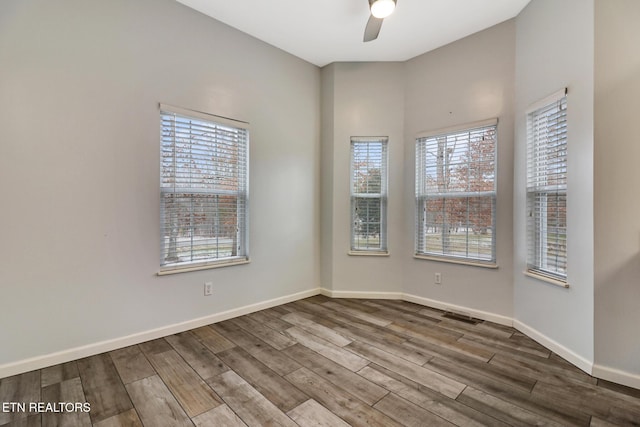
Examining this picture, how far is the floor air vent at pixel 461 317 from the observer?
318 centimetres

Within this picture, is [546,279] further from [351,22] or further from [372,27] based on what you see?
[351,22]

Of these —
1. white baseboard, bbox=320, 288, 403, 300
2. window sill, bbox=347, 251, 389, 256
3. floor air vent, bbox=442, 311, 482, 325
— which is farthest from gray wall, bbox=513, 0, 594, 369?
window sill, bbox=347, 251, 389, 256

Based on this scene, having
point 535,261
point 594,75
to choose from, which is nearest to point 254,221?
point 535,261

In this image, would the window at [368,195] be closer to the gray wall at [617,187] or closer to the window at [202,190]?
the window at [202,190]

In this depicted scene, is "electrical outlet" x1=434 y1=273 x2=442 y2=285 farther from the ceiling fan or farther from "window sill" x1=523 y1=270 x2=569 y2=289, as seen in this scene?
the ceiling fan

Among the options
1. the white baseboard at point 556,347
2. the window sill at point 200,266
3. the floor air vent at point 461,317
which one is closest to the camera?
the white baseboard at point 556,347

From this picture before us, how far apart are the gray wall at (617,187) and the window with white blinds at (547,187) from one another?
347 mm

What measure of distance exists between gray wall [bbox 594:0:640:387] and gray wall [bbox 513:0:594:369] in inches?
2.2

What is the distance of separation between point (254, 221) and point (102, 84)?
184 cm

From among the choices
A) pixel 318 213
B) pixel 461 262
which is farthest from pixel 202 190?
pixel 461 262

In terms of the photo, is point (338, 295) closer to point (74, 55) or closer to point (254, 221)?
point (254, 221)

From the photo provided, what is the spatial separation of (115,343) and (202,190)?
1506mm

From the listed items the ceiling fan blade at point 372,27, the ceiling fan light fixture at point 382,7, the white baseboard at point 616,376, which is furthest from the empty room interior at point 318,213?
the ceiling fan light fixture at point 382,7

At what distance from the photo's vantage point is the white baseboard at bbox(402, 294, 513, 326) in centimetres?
311
